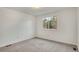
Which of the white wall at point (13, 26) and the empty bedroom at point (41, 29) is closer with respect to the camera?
the empty bedroom at point (41, 29)

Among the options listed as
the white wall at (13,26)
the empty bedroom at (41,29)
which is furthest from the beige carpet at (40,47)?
the white wall at (13,26)

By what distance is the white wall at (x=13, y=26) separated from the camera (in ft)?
8.30

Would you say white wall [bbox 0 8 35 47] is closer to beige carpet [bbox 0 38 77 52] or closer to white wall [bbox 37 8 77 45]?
beige carpet [bbox 0 38 77 52]

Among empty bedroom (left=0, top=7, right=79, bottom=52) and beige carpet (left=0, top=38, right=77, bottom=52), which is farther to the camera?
beige carpet (left=0, top=38, right=77, bottom=52)

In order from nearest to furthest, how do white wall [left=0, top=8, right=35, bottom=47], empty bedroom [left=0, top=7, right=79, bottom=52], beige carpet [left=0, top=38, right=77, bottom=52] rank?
empty bedroom [left=0, top=7, right=79, bottom=52]
beige carpet [left=0, top=38, right=77, bottom=52]
white wall [left=0, top=8, right=35, bottom=47]

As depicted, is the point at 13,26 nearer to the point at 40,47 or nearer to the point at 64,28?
the point at 40,47

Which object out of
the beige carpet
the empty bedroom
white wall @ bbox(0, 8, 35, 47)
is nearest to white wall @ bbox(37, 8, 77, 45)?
the empty bedroom

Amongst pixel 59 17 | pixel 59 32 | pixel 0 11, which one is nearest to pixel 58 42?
pixel 59 32

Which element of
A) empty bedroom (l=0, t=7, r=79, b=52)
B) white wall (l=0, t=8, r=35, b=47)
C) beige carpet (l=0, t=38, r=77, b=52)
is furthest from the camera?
white wall (l=0, t=8, r=35, b=47)

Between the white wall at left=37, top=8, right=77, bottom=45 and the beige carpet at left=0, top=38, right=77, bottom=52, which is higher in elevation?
the white wall at left=37, top=8, right=77, bottom=45

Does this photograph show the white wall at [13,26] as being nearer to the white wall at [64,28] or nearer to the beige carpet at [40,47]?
the beige carpet at [40,47]

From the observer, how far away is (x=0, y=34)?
246 centimetres

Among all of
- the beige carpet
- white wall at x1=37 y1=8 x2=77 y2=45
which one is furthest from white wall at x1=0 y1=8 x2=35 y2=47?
white wall at x1=37 y1=8 x2=77 y2=45

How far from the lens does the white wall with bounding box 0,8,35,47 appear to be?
2.53m
